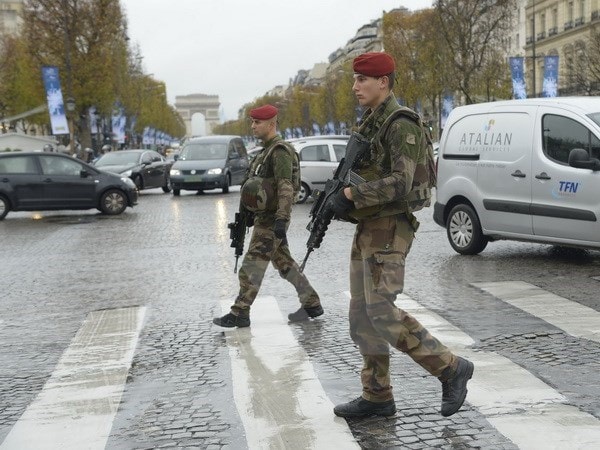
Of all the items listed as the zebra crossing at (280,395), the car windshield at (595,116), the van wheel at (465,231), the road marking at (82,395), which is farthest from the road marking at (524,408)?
the van wheel at (465,231)

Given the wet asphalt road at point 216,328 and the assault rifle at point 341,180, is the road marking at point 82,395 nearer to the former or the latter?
the wet asphalt road at point 216,328

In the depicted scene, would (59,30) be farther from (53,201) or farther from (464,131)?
(464,131)

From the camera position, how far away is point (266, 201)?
23.6 ft

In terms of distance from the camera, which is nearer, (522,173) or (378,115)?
(378,115)

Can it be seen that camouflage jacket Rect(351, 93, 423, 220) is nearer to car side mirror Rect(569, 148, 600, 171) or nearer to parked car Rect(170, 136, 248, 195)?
car side mirror Rect(569, 148, 600, 171)

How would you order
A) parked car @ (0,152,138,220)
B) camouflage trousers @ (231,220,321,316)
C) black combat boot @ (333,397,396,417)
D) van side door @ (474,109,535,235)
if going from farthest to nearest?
parked car @ (0,152,138,220)
van side door @ (474,109,535,235)
camouflage trousers @ (231,220,321,316)
black combat boot @ (333,397,396,417)

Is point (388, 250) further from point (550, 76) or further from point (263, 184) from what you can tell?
point (550, 76)

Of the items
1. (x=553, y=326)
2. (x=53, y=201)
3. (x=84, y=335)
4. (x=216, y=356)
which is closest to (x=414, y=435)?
(x=216, y=356)

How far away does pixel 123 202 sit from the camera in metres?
21.4

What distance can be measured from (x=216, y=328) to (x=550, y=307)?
2.69m

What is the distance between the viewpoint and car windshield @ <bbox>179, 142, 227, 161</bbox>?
28.7 meters

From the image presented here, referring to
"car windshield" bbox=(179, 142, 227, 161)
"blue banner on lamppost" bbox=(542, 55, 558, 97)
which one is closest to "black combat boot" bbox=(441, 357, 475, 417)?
"car windshield" bbox=(179, 142, 227, 161)

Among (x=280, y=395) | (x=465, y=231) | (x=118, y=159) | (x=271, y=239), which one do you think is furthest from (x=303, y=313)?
(x=118, y=159)

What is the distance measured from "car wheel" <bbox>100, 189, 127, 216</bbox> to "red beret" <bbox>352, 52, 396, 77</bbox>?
17041mm
